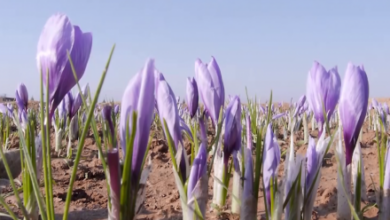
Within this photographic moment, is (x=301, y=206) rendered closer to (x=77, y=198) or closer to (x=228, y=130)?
(x=228, y=130)

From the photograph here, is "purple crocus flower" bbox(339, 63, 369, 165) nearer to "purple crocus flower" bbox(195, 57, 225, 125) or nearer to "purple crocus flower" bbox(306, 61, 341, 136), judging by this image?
"purple crocus flower" bbox(306, 61, 341, 136)

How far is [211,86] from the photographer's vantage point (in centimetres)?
148

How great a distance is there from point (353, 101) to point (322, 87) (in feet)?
0.99

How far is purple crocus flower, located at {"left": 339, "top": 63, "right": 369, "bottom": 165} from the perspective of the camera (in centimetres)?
117

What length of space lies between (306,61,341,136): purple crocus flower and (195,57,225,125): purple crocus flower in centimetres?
35

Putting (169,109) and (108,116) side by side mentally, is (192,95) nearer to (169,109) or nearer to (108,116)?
(169,109)

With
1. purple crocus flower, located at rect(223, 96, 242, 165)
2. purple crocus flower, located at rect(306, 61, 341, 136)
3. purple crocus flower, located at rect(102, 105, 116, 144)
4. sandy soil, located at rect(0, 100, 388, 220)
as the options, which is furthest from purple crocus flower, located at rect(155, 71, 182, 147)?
purple crocus flower, located at rect(306, 61, 341, 136)

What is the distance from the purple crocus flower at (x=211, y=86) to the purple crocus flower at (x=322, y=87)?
35cm

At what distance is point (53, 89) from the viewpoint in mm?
1002

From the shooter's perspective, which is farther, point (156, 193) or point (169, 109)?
point (156, 193)

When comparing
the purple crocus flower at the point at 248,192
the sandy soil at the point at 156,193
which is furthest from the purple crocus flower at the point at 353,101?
the purple crocus flower at the point at 248,192

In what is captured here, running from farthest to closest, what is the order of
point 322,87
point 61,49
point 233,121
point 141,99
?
point 322,87 → point 233,121 → point 61,49 → point 141,99

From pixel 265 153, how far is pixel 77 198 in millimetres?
1187

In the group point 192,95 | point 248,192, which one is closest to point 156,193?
point 192,95
